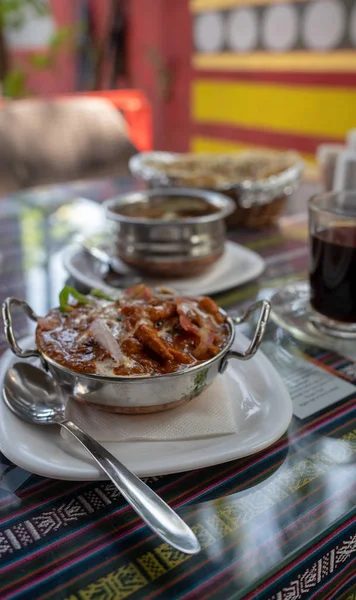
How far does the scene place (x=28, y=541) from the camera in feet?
1.50

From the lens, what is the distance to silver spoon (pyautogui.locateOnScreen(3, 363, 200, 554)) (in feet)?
1.44

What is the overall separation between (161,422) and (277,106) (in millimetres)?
3796

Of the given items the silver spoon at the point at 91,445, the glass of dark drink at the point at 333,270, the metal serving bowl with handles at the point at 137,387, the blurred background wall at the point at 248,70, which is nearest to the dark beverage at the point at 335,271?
the glass of dark drink at the point at 333,270

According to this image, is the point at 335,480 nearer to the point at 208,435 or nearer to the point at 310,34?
the point at 208,435

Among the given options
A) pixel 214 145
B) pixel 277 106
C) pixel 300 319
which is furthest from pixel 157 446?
pixel 214 145

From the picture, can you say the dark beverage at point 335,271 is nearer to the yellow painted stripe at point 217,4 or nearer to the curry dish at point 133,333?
the curry dish at point 133,333

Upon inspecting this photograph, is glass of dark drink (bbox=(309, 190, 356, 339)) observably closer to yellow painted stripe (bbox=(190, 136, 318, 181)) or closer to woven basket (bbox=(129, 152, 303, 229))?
woven basket (bbox=(129, 152, 303, 229))

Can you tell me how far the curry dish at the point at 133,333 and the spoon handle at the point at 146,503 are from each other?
0.27 ft

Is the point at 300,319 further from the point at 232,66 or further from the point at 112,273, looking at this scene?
the point at 232,66

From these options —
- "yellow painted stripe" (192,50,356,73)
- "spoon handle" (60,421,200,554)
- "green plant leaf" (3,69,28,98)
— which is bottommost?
"spoon handle" (60,421,200,554)

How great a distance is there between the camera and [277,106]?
13.0 ft

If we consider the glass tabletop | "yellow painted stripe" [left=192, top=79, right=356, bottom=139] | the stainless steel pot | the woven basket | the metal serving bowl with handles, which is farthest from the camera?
"yellow painted stripe" [left=192, top=79, right=356, bottom=139]

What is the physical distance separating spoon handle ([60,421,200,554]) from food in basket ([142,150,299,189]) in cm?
92

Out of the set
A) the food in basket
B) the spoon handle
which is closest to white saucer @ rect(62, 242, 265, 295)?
the food in basket
